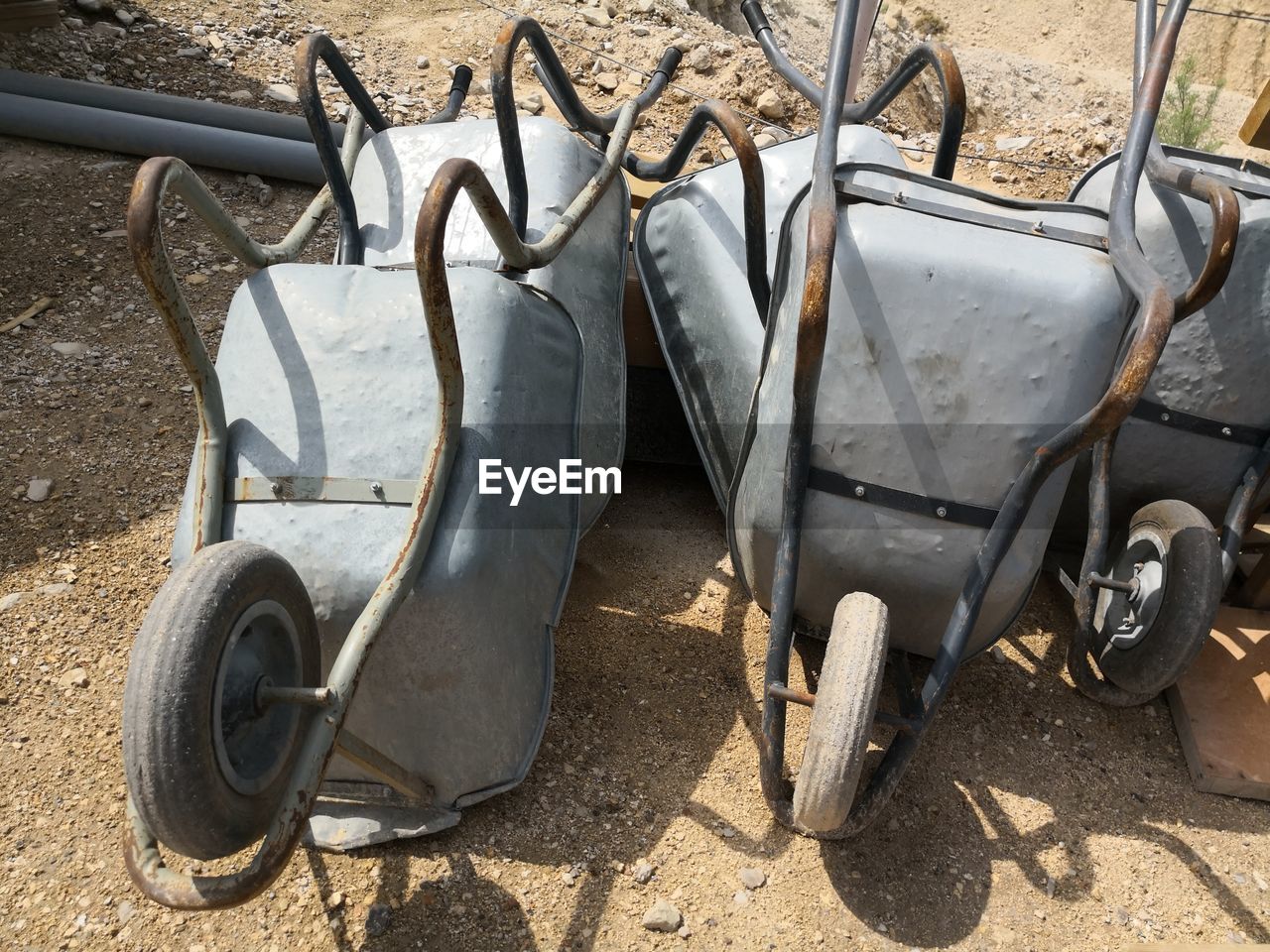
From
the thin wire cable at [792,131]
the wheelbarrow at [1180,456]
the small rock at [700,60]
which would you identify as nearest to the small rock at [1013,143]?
the thin wire cable at [792,131]

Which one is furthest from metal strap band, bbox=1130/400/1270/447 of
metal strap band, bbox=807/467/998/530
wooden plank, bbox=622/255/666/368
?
wooden plank, bbox=622/255/666/368

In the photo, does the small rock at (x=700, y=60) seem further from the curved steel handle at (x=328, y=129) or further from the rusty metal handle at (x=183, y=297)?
the rusty metal handle at (x=183, y=297)

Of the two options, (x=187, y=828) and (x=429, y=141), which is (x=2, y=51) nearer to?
(x=429, y=141)

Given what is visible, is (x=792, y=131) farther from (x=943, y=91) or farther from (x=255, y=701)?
(x=255, y=701)

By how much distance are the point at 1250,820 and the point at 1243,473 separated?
85cm

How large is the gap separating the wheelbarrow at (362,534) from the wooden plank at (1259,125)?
1.98 m

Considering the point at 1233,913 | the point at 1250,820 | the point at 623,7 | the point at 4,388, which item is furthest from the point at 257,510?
the point at 623,7

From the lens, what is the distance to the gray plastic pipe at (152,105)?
3.91 meters

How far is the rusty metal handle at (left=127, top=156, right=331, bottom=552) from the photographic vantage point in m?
1.58

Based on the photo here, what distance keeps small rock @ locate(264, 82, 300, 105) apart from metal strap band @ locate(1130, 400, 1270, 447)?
13.0 feet

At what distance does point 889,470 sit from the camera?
189 cm

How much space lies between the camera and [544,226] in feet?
8.20

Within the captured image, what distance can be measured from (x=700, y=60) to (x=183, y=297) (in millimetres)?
4172

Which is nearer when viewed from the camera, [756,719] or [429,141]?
[756,719]
